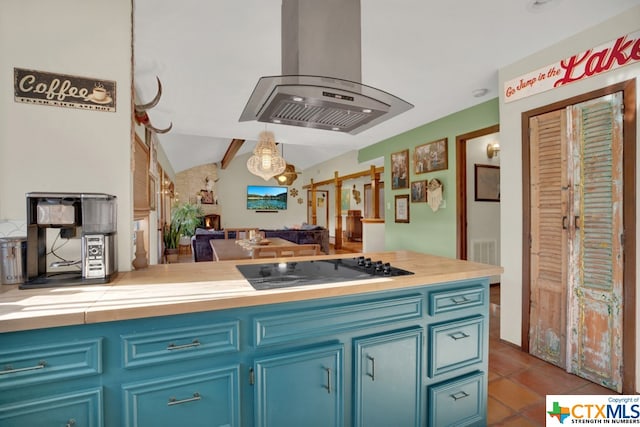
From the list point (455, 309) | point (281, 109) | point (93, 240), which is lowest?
point (455, 309)

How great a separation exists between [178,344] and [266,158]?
166 inches

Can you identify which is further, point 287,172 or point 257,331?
point 287,172

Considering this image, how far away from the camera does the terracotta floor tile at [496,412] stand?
1738 millimetres

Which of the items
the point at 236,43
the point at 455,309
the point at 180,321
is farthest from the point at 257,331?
the point at 236,43

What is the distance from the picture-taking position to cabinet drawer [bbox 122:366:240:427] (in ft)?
3.26

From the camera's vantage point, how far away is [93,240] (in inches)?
48.9

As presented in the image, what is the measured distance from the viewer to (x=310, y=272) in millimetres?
1504

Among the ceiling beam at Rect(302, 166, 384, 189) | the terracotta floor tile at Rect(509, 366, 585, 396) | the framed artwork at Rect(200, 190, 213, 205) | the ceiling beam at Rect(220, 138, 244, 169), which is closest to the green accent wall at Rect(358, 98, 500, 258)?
the ceiling beam at Rect(302, 166, 384, 189)

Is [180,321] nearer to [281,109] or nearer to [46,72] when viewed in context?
[281,109]

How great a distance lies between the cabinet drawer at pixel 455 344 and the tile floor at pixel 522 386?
54 cm

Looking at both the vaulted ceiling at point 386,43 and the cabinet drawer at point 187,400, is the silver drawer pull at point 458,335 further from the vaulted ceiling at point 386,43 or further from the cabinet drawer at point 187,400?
the vaulted ceiling at point 386,43

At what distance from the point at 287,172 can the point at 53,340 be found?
718 centimetres

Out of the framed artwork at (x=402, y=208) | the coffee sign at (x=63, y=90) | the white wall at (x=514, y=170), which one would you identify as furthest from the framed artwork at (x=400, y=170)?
the coffee sign at (x=63, y=90)

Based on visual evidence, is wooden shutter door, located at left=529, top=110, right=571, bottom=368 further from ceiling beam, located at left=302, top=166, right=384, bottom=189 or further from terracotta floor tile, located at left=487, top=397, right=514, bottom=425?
ceiling beam, located at left=302, top=166, right=384, bottom=189
